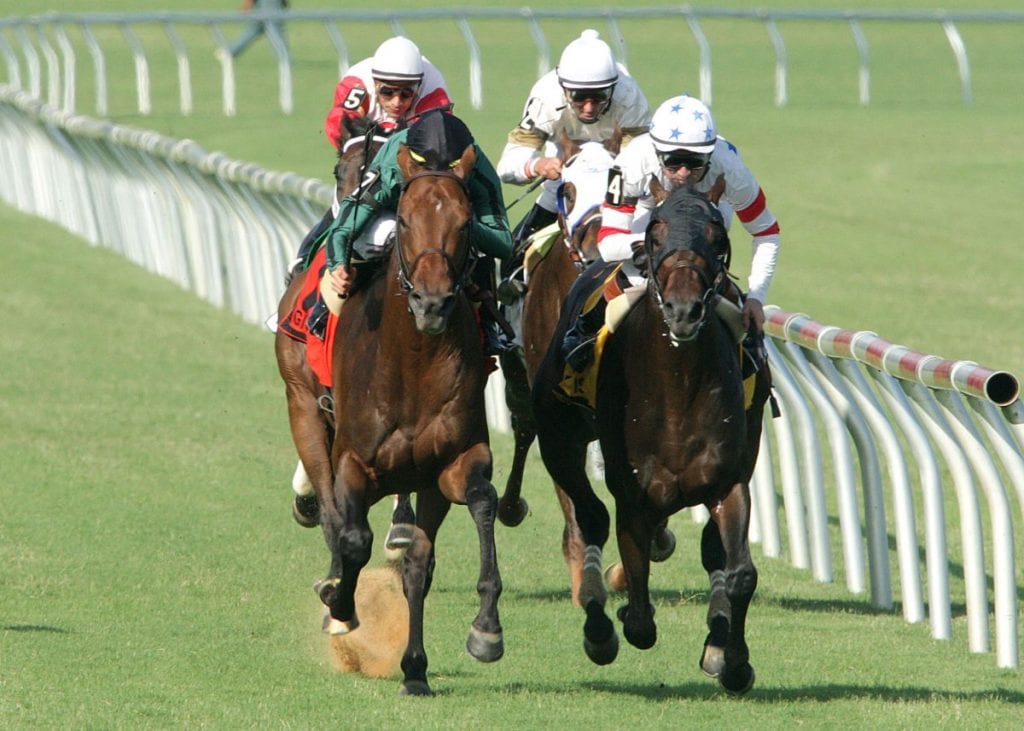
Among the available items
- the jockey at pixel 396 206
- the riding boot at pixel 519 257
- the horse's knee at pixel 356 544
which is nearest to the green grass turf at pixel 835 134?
the riding boot at pixel 519 257

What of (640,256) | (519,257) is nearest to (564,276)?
(519,257)

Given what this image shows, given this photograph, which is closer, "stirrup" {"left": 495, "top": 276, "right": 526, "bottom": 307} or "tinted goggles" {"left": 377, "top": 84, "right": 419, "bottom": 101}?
"tinted goggles" {"left": 377, "top": 84, "right": 419, "bottom": 101}

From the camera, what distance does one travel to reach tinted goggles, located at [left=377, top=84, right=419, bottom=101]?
9.18 meters

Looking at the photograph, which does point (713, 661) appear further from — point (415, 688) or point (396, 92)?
point (396, 92)

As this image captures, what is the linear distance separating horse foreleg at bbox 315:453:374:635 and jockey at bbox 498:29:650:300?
2.37m

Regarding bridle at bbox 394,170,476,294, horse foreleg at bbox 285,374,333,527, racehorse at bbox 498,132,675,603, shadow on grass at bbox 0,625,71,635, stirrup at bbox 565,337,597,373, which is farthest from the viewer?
racehorse at bbox 498,132,675,603

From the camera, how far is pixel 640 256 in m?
7.83

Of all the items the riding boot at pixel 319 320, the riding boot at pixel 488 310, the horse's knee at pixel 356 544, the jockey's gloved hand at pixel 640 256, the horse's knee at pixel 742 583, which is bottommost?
the horse's knee at pixel 742 583

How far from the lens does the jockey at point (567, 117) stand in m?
9.82

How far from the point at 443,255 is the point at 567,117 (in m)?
3.32

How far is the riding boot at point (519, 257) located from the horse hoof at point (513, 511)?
93 centimetres

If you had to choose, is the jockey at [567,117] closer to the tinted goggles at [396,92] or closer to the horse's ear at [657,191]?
the tinted goggles at [396,92]

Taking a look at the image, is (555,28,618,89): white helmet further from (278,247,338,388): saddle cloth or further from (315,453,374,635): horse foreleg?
(315,453,374,635): horse foreleg

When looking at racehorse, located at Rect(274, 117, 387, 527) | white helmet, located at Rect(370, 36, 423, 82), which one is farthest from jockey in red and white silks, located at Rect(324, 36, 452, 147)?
racehorse, located at Rect(274, 117, 387, 527)
